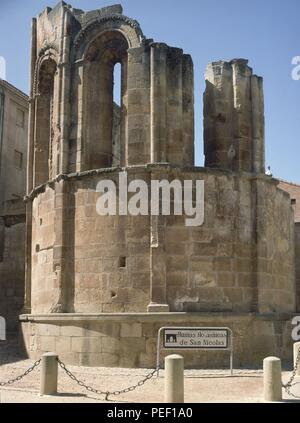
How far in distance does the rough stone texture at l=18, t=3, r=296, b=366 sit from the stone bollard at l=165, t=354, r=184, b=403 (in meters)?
5.03

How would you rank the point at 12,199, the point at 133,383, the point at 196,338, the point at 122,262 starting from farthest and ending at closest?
1. the point at 12,199
2. the point at 122,262
3. the point at 196,338
4. the point at 133,383

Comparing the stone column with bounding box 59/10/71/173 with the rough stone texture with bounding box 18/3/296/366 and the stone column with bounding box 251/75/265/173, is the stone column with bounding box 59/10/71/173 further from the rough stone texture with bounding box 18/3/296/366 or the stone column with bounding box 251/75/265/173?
the stone column with bounding box 251/75/265/173

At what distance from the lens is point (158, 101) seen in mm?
15977

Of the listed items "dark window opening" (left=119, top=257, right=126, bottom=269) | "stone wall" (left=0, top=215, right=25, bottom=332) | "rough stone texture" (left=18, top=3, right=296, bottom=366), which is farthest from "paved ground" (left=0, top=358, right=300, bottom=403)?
"stone wall" (left=0, top=215, right=25, bottom=332)

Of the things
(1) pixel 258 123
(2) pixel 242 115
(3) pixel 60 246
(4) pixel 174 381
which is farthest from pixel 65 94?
(4) pixel 174 381

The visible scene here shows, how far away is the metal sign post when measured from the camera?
1341 cm

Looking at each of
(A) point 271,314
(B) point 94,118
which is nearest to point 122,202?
(B) point 94,118

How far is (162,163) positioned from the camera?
15336mm

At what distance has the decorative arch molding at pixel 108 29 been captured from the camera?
1666 cm

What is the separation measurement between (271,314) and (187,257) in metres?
2.71

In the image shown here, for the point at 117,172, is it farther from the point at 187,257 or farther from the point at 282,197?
the point at 282,197

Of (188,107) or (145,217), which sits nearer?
(145,217)

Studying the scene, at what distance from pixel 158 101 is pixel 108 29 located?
9.37 feet

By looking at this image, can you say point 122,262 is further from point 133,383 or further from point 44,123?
point 44,123
